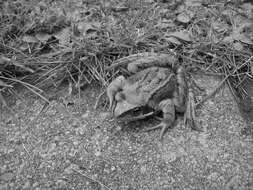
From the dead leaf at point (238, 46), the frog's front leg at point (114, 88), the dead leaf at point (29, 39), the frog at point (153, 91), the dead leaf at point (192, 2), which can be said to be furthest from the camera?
the dead leaf at point (192, 2)

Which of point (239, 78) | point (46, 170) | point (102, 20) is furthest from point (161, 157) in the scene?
point (102, 20)

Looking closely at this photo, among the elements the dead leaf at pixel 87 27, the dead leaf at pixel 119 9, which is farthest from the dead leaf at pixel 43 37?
the dead leaf at pixel 119 9

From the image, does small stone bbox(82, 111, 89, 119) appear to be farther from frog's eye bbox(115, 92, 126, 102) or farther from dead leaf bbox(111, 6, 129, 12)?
dead leaf bbox(111, 6, 129, 12)

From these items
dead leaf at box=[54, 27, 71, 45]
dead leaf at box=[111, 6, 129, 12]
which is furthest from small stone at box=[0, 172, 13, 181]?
dead leaf at box=[111, 6, 129, 12]

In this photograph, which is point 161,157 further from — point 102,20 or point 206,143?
point 102,20

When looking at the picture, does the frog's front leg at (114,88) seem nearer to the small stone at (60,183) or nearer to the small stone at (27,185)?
the small stone at (60,183)

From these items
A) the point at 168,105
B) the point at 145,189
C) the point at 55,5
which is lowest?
the point at 145,189

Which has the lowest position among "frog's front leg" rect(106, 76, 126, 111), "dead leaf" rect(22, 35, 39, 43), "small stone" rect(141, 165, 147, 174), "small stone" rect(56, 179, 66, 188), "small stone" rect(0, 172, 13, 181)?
"small stone" rect(0, 172, 13, 181)
